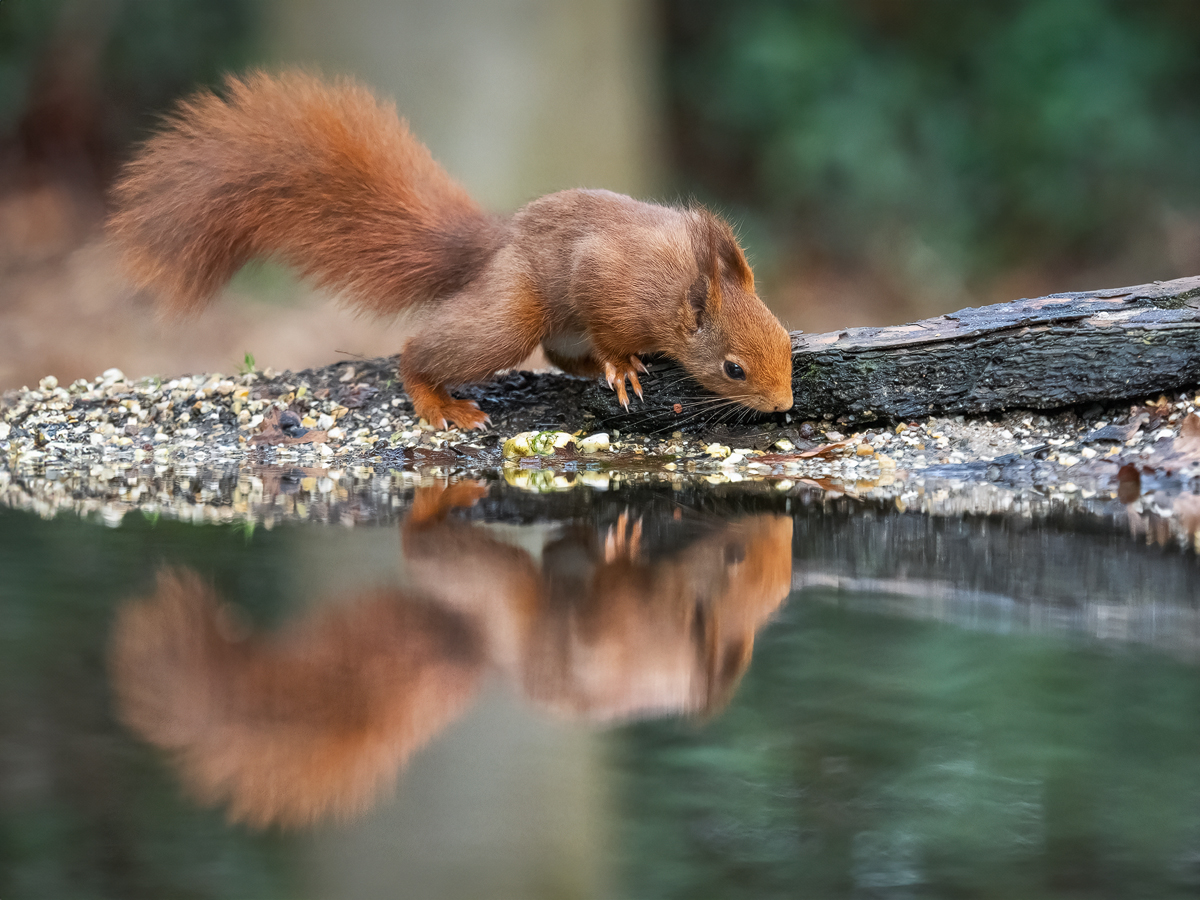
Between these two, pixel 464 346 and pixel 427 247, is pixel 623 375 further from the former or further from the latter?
pixel 427 247

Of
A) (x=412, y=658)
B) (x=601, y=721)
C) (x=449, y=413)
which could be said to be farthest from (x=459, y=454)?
(x=601, y=721)

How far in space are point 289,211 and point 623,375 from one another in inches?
47.9

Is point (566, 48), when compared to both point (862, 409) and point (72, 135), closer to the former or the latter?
point (862, 409)

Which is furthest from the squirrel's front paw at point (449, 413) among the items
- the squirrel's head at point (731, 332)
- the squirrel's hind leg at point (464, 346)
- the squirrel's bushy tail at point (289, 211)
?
the squirrel's head at point (731, 332)

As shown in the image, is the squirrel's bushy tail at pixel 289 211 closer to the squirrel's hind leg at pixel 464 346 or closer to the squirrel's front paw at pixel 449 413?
the squirrel's hind leg at pixel 464 346

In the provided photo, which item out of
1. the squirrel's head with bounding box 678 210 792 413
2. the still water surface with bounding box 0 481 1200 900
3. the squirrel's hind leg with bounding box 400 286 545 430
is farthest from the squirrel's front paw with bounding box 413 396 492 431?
the still water surface with bounding box 0 481 1200 900

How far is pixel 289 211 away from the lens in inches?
145

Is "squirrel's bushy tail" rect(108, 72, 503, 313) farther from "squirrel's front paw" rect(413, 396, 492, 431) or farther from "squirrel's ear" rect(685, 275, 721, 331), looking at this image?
"squirrel's ear" rect(685, 275, 721, 331)

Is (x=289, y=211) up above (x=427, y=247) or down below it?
above

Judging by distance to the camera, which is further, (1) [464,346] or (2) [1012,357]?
(1) [464,346]

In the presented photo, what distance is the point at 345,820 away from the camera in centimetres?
107

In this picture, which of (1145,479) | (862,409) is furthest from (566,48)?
(1145,479)

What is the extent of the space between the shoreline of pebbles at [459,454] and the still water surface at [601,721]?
21.8 inches

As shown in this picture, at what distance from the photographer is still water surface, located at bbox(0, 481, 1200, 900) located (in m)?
0.98
